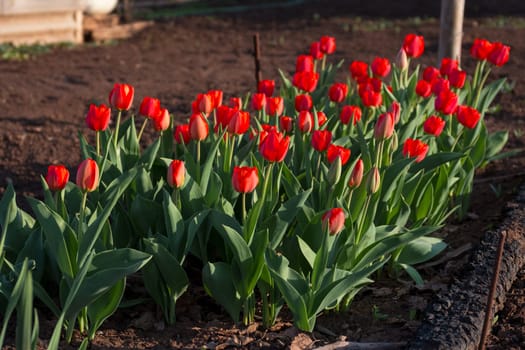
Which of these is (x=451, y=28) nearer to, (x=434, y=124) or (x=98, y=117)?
(x=434, y=124)

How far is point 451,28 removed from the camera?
5.12 m

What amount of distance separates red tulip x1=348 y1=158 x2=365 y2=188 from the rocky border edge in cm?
48

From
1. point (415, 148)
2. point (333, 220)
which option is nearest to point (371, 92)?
point (415, 148)

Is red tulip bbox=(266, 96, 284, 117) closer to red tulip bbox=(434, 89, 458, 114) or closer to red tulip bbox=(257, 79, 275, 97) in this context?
red tulip bbox=(257, 79, 275, 97)

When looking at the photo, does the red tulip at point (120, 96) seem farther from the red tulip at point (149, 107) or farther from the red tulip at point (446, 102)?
the red tulip at point (446, 102)

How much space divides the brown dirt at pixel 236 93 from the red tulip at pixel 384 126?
62 cm

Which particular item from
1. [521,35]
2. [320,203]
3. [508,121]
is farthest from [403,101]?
[521,35]

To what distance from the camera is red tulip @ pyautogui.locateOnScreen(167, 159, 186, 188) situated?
2752 millimetres

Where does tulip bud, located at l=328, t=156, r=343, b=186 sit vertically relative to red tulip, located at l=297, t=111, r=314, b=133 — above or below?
below

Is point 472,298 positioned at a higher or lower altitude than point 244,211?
lower

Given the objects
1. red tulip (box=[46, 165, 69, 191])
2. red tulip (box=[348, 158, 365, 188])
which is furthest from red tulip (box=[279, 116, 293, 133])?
red tulip (box=[46, 165, 69, 191])

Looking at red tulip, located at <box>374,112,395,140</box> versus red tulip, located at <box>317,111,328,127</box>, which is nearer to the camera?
red tulip, located at <box>374,112,395,140</box>

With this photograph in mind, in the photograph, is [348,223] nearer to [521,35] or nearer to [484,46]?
[484,46]

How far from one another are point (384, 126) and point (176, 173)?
739 millimetres
